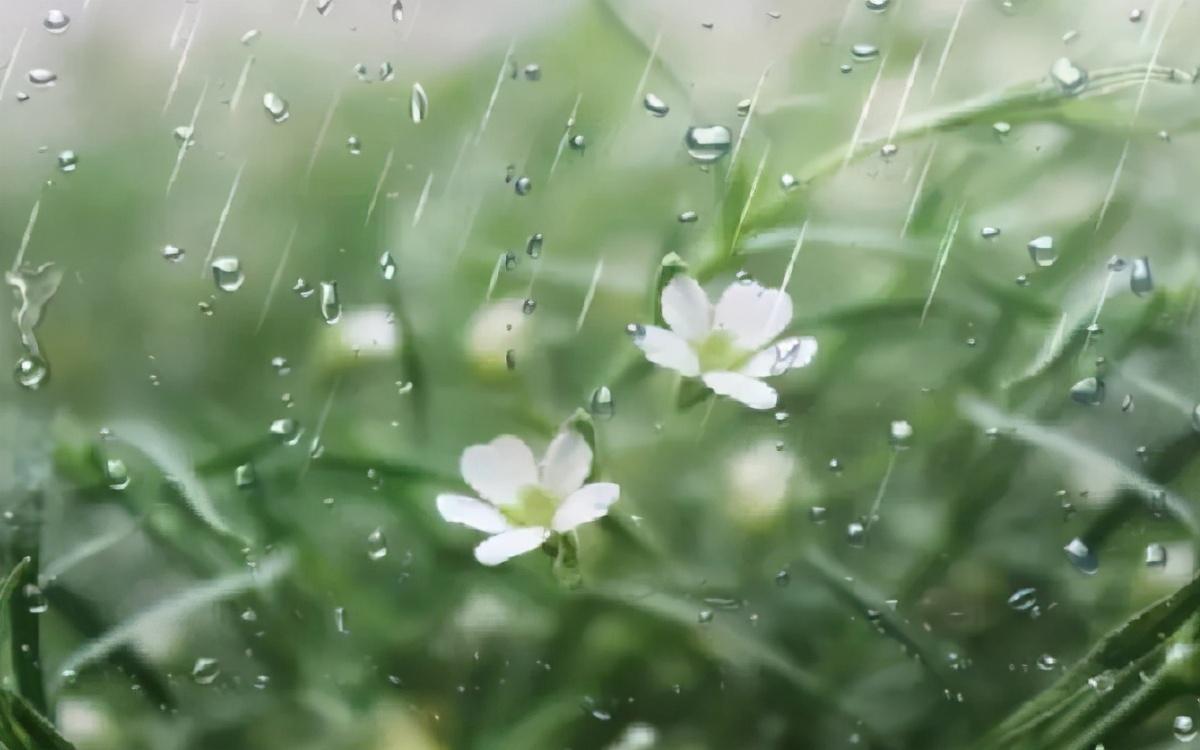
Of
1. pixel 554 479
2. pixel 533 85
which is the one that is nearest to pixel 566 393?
pixel 554 479

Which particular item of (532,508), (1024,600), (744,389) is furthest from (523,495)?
(1024,600)

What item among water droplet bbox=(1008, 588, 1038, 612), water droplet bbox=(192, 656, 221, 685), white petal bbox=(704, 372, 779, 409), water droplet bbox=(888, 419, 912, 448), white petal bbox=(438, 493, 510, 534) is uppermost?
white petal bbox=(704, 372, 779, 409)

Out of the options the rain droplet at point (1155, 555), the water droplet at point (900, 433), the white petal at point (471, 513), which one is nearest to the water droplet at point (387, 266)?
the white petal at point (471, 513)

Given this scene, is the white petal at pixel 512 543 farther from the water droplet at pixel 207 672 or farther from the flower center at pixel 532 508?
the water droplet at pixel 207 672

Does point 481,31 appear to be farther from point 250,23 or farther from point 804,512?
point 804,512

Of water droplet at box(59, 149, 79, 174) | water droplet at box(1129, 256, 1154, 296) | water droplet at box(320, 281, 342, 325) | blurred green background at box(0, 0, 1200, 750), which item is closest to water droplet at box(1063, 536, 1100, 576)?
blurred green background at box(0, 0, 1200, 750)

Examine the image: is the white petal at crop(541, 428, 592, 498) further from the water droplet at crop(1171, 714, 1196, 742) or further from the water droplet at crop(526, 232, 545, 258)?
the water droplet at crop(1171, 714, 1196, 742)
